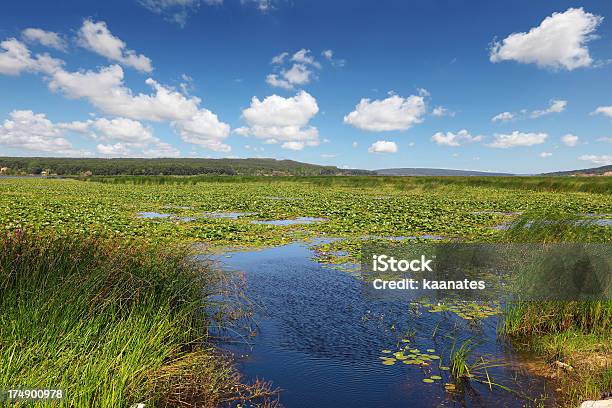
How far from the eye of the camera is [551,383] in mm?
5777

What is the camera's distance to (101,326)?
214 inches

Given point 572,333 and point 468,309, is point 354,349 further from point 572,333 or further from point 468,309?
point 572,333

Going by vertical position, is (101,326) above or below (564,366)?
above

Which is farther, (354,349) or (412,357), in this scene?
(354,349)

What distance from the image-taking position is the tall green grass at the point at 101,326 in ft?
14.0

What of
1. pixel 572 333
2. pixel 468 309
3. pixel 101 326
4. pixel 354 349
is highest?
pixel 101 326

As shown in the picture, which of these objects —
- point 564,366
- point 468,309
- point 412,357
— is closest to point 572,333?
point 564,366

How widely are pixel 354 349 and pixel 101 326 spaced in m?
4.11

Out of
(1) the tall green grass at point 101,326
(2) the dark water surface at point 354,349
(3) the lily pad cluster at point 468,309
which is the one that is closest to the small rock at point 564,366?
(2) the dark water surface at point 354,349

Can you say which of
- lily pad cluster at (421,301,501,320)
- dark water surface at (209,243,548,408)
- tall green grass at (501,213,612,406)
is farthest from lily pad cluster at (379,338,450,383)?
lily pad cluster at (421,301,501,320)

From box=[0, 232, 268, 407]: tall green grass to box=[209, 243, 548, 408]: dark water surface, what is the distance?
1120mm

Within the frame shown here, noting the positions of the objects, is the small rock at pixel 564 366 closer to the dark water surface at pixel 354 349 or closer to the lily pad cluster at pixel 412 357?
the dark water surface at pixel 354 349

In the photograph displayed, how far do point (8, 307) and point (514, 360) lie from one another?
7535 mm

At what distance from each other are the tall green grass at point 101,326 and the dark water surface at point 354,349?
1.12 meters
